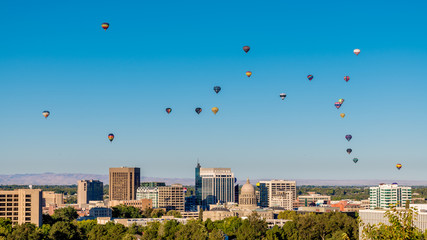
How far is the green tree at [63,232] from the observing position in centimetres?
15000

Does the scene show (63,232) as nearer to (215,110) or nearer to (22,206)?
(22,206)

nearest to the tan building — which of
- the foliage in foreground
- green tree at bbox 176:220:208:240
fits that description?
the foliage in foreground

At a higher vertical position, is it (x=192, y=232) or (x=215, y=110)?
(x=215, y=110)

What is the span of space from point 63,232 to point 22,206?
40630mm

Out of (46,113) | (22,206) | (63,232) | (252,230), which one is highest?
(46,113)

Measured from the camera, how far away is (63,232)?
154m

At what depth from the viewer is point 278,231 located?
167 m

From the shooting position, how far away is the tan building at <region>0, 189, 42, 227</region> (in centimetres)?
18762

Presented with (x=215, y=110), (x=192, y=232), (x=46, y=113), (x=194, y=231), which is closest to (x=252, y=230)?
(x=194, y=231)

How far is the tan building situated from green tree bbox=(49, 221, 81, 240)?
28517 mm

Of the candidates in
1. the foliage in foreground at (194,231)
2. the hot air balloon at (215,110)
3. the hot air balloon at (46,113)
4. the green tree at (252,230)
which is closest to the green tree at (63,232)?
the foliage in foreground at (194,231)

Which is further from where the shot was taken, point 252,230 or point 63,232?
point 252,230

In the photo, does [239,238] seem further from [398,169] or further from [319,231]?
[398,169]

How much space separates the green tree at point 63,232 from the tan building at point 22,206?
2852 cm
